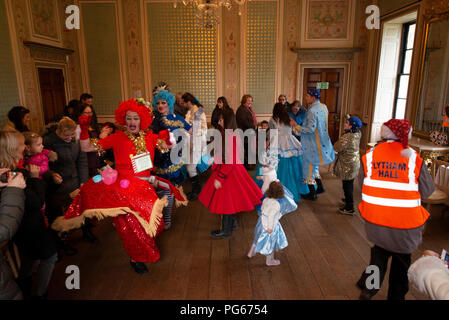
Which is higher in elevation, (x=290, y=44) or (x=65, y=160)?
(x=290, y=44)

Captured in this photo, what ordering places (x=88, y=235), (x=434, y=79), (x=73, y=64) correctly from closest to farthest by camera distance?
(x=88, y=235) < (x=434, y=79) < (x=73, y=64)

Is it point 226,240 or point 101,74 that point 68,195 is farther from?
point 101,74

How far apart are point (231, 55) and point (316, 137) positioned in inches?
174

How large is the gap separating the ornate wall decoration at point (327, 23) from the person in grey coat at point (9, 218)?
7.53 meters

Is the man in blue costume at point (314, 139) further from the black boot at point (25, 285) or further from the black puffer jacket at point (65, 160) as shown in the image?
the black boot at point (25, 285)

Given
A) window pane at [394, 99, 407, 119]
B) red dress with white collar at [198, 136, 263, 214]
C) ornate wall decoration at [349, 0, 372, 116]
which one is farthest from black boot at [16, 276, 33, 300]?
ornate wall decoration at [349, 0, 372, 116]

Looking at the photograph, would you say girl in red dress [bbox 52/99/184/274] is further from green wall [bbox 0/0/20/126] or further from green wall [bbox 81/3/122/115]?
green wall [bbox 81/3/122/115]

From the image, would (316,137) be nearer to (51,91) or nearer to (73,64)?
(51,91)

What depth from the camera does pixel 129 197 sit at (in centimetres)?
269

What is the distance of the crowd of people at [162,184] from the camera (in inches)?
84.5

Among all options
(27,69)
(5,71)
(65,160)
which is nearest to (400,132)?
(65,160)

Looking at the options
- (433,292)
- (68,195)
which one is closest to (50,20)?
(68,195)

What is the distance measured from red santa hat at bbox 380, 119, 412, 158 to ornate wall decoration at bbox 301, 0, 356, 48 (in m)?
6.32

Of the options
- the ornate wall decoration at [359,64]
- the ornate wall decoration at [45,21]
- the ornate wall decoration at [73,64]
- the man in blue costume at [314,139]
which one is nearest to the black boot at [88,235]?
the man in blue costume at [314,139]
